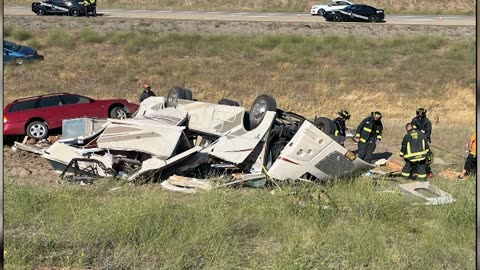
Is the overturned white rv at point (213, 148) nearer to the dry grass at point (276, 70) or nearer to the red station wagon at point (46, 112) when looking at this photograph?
the red station wagon at point (46, 112)

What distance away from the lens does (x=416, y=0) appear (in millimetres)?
52125

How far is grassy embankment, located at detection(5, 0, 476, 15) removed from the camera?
159ft

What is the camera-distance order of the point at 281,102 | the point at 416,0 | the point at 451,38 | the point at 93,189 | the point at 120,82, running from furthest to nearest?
1. the point at 416,0
2. the point at 451,38
3. the point at 120,82
4. the point at 281,102
5. the point at 93,189

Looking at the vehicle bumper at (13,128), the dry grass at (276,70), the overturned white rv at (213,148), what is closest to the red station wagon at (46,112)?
the vehicle bumper at (13,128)

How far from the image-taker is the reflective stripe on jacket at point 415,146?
36.4ft

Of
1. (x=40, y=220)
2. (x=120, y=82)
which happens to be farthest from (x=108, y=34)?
(x=40, y=220)

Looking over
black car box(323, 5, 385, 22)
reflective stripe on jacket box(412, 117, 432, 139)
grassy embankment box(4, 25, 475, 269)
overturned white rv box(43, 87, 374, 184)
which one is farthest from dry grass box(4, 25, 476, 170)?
overturned white rv box(43, 87, 374, 184)

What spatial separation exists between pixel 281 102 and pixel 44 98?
35.4 ft

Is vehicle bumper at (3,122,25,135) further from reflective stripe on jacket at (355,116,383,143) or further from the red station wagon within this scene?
reflective stripe on jacket at (355,116,383,143)

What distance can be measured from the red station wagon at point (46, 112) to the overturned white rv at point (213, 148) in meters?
4.02

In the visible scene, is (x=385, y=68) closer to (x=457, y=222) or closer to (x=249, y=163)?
(x=249, y=163)

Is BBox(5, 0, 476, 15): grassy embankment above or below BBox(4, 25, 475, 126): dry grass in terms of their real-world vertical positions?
above

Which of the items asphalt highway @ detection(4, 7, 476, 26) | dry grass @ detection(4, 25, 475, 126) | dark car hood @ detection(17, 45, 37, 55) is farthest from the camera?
asphalt highway @ detection(4, 7, 476, 26)

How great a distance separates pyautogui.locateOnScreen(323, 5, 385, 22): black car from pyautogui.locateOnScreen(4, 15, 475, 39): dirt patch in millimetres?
3391
